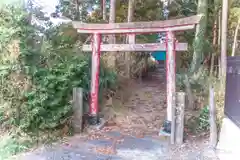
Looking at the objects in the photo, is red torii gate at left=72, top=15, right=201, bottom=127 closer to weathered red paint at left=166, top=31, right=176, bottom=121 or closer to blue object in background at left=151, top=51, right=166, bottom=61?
weathered red paint at left=166, top=31, right=176, bottom=121

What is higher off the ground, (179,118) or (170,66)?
(170,66)

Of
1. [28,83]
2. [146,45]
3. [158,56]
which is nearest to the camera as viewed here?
[28,83]

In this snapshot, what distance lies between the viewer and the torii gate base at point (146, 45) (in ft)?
16.6

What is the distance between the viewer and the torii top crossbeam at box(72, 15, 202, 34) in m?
5.02

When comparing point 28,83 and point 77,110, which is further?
point 77,110

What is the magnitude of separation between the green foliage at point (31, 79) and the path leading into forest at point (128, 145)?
636 millimetres

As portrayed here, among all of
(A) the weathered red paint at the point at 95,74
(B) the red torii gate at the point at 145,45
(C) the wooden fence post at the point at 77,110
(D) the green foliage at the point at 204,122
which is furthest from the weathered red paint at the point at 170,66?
(C) the wooden fence post at the point at 77,110

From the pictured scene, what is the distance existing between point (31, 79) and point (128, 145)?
2.13 m

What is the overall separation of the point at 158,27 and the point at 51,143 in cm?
299

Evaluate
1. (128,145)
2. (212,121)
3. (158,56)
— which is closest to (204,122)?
(212,121)

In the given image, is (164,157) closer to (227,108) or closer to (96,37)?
(227,108)

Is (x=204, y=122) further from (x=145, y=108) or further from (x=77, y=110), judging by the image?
(x=77, y=110)

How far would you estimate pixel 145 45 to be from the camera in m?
5.62

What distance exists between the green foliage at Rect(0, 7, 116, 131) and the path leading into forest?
636 mm
